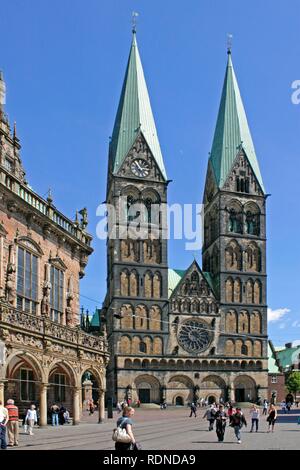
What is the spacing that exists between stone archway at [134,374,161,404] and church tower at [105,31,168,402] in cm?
12

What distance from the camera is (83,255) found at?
37.6m

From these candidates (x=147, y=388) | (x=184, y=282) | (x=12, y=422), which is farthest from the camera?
(x=184, y=282)

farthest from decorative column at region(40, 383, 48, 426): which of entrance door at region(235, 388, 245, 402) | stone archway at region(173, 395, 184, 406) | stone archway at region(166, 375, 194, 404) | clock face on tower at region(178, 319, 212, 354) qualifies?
entrance door at region(235, 388, 245, 402)

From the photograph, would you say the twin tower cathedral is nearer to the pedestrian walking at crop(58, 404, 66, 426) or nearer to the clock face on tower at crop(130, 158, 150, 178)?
the clock face on tower at crop(130, 158, 150, 178)

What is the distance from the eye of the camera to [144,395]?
274 ft

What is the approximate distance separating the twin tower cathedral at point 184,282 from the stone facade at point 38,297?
153ft

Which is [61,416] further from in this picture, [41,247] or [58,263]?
[41,247]

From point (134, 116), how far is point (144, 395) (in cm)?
3525

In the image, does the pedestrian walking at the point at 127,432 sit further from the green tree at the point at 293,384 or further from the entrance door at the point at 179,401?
the green tree at the point at 293,384

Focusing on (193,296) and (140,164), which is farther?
(140,164)

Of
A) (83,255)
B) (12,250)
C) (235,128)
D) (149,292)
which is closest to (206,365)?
(149,292)

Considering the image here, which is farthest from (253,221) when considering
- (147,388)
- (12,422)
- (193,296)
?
(12,422)

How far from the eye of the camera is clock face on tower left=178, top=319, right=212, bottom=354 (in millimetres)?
87062

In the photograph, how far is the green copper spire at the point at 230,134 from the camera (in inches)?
3755
